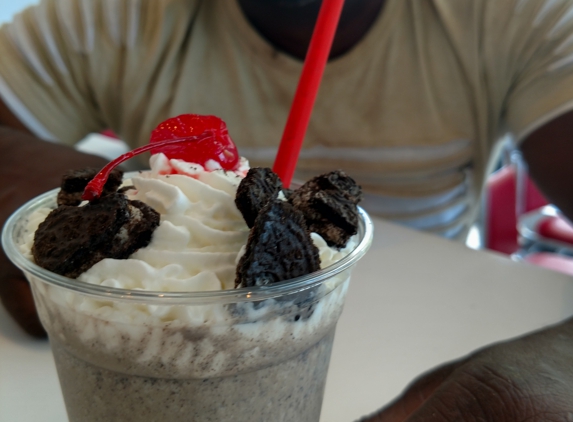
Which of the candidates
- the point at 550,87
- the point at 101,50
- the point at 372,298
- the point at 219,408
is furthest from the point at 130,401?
the point at 101,50

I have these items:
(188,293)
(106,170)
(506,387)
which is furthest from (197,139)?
(506,387)

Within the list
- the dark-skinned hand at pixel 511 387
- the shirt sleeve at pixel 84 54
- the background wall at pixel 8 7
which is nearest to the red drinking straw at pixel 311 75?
the dark-skinned hand at pixel 511 387

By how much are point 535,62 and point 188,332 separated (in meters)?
1.11

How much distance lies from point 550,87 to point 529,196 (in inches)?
58.1

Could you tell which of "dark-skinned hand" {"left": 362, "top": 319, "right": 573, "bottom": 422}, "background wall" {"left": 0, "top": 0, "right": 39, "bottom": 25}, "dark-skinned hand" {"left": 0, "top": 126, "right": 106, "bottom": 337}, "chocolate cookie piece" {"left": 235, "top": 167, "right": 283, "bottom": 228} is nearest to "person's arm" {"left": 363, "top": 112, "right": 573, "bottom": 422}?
"dark-skinned hand" {"left": 362, "top": 319, "right": 573, "bottom": 422}

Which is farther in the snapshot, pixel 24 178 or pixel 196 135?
pixel 24 178

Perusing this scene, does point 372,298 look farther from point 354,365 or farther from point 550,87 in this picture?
point 550,87

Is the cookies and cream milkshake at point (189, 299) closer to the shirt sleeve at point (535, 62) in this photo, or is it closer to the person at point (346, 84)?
the person at point (346, 84)

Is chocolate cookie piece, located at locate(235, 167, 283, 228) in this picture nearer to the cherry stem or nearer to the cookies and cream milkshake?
the cookies and cream milkshake

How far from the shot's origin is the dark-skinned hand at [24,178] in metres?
0.81

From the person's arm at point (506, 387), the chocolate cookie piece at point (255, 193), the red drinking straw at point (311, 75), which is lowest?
the person's arm at point (506, 387)

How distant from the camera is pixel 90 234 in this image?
475mm

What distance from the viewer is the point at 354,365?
0.82m

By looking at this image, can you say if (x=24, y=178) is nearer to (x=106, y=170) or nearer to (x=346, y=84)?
(x=106, y=170)
